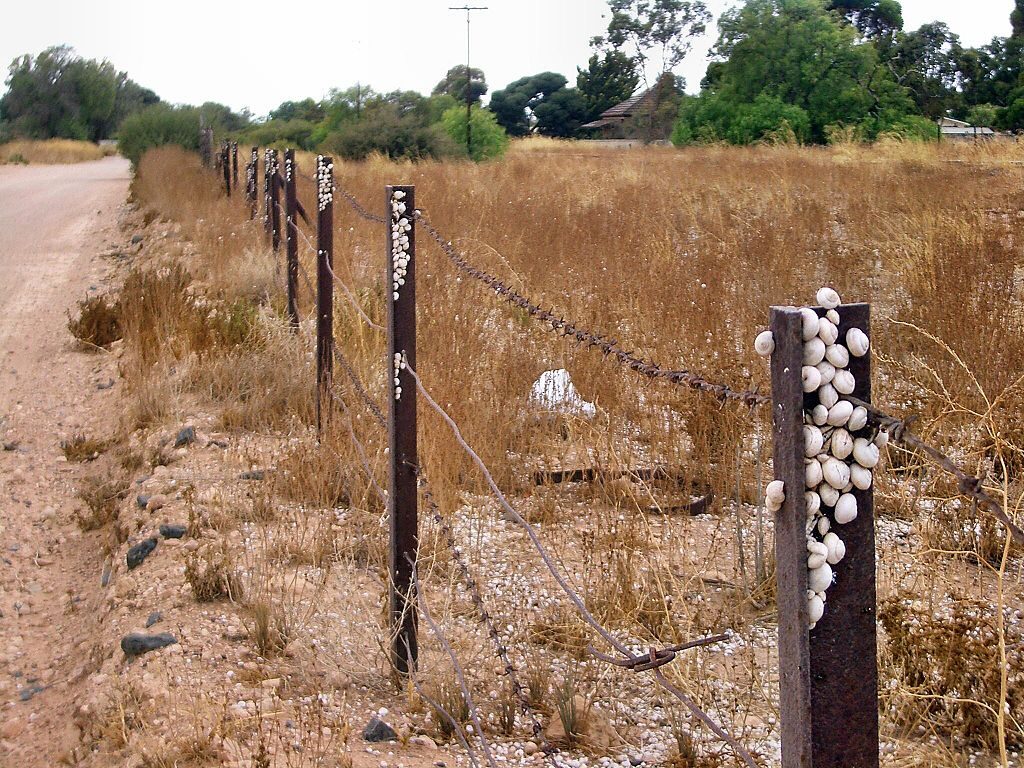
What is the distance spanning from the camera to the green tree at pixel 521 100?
196 feet

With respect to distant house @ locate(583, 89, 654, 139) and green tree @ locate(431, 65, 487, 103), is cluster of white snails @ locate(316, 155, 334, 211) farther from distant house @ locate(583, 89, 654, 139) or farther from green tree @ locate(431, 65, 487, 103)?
green tree @ locate(431, 65, 487, 103)

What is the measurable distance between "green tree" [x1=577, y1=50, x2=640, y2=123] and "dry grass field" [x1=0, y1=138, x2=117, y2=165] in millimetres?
26040

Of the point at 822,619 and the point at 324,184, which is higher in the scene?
the point at 324,184

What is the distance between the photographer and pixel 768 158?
18.2 metres

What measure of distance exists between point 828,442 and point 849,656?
0.30 m

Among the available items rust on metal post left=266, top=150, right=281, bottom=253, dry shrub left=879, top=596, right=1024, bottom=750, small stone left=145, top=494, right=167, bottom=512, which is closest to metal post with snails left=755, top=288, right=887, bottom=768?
dry shrub left=879, top=596, right=1024, bottom=750

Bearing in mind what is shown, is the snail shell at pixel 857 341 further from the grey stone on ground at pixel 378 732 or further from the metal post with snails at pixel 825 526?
the grey stone on ground at pixel 378 732

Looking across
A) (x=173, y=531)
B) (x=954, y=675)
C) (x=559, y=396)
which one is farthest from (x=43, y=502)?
(x=954, y=675)

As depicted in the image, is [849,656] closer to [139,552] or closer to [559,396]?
[139,552]

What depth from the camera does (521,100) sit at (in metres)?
59.5

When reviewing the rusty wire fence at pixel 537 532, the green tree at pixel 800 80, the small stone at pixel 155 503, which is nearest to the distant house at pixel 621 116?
the green tree at pixel 800 80

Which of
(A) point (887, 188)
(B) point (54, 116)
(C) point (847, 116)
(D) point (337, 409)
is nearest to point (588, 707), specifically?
(D) point (337, 409)

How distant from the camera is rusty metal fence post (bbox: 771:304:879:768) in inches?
55.7

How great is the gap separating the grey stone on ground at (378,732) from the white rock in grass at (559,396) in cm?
221
